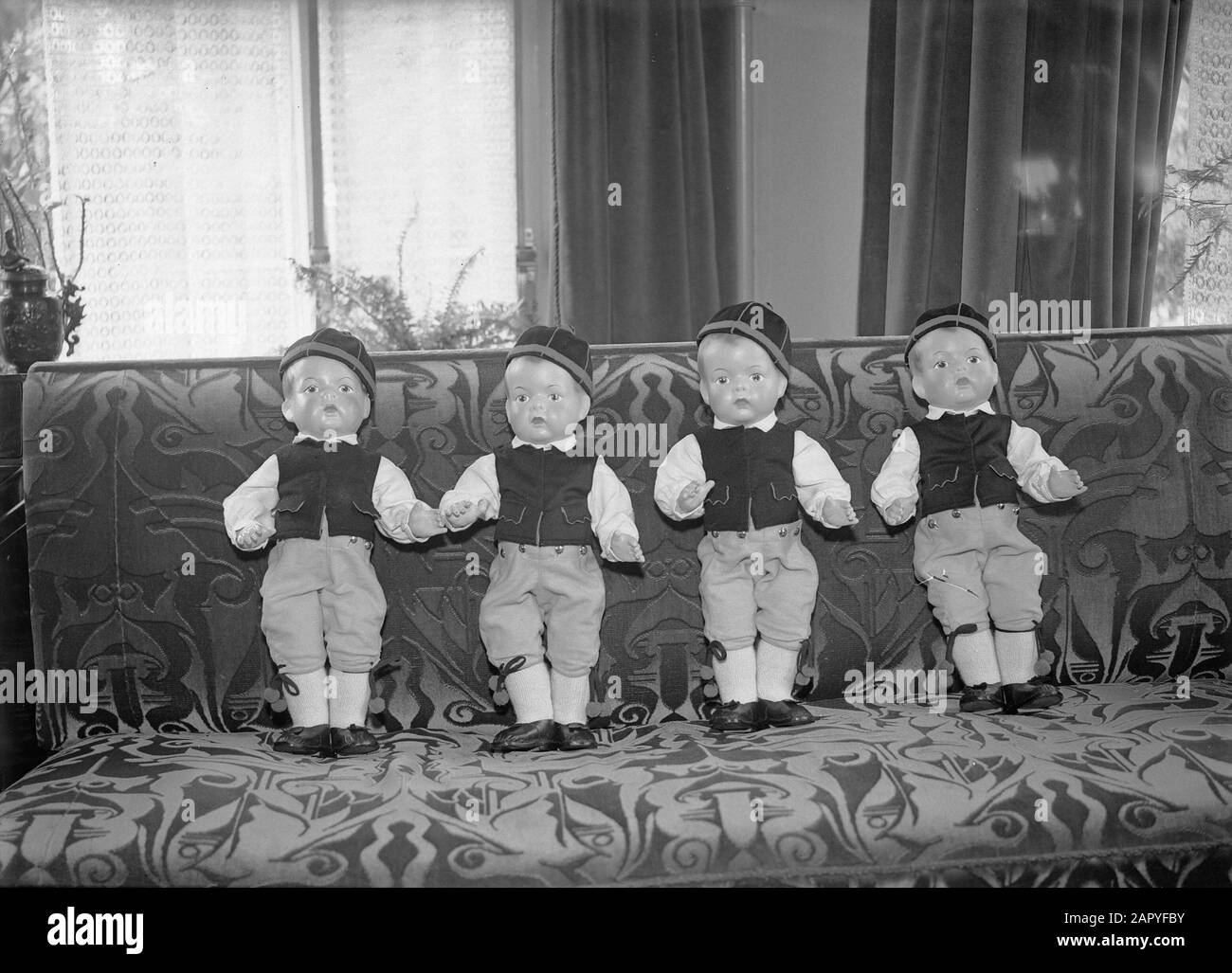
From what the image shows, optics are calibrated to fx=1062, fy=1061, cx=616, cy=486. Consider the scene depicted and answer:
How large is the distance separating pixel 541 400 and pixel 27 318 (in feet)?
3.34

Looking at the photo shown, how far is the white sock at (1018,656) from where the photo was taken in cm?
181

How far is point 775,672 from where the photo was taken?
5.89ft

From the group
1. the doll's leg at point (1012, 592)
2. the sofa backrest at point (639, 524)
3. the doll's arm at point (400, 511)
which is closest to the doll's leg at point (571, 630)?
the sofa backrest at point (639, 524)

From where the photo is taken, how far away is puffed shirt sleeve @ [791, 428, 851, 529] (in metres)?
1.81

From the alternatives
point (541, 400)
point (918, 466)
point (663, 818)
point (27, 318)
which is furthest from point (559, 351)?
point (27, 318)

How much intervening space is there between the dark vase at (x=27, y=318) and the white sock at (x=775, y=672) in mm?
1462

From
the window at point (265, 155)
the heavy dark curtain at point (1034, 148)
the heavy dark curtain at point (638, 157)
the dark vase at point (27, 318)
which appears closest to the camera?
the dark vase at point (27, 318)

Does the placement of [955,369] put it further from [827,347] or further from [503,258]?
[503,258]

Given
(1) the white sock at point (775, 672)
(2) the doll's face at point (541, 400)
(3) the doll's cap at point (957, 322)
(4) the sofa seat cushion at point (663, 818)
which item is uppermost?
(3) the doll's cap at point (957, 322)

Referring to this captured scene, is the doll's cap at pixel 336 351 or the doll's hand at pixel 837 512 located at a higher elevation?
the doll's cap at pixel 336 351

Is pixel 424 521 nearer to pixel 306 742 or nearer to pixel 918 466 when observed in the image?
pixel 306 742

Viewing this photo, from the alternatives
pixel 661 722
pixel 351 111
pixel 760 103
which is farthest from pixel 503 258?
pixel 661 722

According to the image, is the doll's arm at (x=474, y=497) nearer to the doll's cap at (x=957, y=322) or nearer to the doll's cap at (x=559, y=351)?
the doll's cap at (x=559, y=351)

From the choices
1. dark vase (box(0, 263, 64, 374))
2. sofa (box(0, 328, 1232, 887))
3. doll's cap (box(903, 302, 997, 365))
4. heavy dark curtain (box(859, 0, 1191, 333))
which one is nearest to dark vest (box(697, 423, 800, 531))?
sofa (box(0, 328, 1232, 887))
